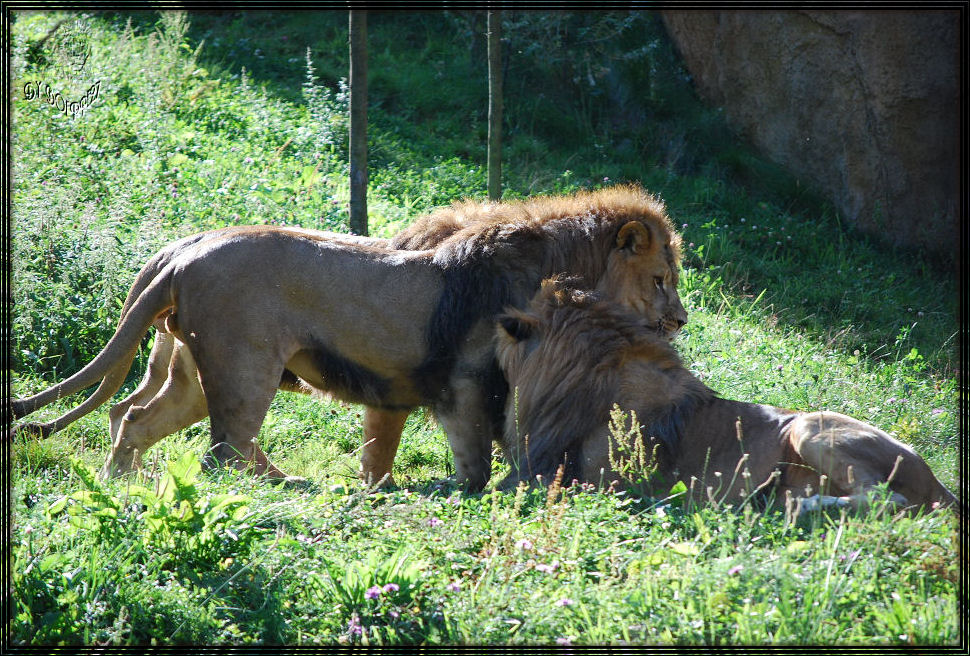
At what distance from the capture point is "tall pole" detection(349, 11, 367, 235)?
590cm

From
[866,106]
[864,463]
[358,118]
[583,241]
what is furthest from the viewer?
[866,106]

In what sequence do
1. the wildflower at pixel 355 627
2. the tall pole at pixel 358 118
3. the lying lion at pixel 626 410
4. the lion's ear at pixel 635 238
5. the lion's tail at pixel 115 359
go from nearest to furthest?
1. the wildflower at pixel 355 627
2. the lying lion at pixel 626 410
3. the lion's tail at pixel 115 359
4. the lion's ear at pixel 635 238
5. the tall pole at pixel 358 118

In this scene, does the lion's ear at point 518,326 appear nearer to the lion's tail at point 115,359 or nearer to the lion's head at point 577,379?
the lion's head at point 577,379

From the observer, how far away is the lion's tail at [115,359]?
13.1ft

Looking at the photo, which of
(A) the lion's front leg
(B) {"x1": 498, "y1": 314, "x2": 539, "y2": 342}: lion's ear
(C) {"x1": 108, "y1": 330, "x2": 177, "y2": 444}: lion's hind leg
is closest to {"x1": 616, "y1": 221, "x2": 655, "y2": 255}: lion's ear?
(B) {"x1": 498, "y1": 314, "x2": 539, "y2": 342}: lion's ear

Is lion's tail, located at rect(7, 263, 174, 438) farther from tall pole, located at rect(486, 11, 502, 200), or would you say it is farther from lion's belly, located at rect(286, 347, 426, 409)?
tall pole, located at rect(486, 11, 502, 200)

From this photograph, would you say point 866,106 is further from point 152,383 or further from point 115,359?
point 115,359

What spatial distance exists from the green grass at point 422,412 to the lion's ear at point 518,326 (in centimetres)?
74

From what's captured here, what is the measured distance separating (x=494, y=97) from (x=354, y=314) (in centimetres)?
307

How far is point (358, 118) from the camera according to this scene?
6.10 m

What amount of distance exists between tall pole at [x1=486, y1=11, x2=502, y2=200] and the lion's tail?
10.4ft

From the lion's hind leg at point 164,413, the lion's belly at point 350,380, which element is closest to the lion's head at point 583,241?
→ the lion's belly at point 350,380

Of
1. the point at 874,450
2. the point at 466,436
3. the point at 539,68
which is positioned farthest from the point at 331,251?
the point at 539,68

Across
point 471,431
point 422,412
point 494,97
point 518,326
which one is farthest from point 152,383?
point 494,97
